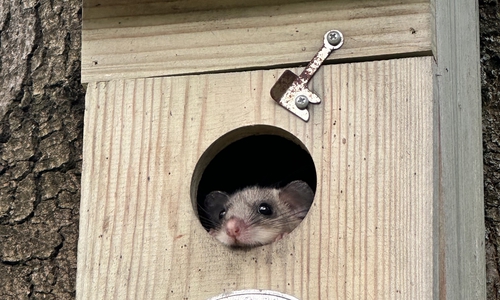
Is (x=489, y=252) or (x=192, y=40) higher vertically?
(x=192, y=40)

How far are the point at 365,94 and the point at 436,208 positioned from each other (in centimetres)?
46

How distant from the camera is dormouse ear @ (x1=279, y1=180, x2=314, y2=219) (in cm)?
459

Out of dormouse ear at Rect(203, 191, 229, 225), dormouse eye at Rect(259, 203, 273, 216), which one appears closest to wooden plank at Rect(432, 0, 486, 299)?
dormouse eye at Rect(259, 203, 273, 216)

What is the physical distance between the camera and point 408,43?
3.48m

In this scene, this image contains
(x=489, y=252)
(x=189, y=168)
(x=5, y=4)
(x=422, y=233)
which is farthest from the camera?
(x=5, y=4)

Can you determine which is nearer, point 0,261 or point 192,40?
point 192,40

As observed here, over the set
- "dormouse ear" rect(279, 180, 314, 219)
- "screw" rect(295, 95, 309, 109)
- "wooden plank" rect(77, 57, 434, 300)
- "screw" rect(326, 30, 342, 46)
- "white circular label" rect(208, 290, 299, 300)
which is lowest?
"white circular label" rect(208, 290, 299, 300)

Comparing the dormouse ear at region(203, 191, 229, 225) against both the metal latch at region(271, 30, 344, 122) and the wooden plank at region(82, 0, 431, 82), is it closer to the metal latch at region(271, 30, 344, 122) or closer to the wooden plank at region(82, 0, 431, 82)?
the wooden plank at region(82, 0, 431, 82)

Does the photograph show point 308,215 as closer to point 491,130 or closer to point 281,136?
point 281,136

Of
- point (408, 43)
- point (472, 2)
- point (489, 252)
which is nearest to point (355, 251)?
point (408, 43)

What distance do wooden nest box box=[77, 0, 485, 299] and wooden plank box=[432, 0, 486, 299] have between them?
14 millimetres

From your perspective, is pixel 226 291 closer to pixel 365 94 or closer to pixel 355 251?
pixel 355 251

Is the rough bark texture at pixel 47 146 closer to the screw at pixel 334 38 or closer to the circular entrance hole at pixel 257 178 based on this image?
the circular entrance hole at pixel 257 178

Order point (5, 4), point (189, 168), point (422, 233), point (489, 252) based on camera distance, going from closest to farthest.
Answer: point (422, 233) < point (189, 168) < point (489, 252) < point (5, 4)
